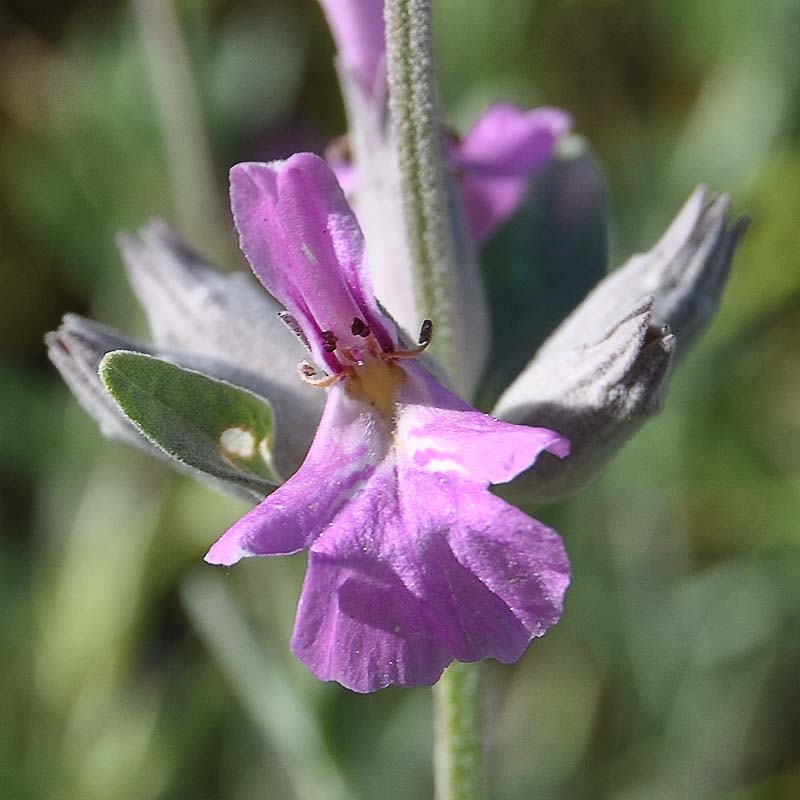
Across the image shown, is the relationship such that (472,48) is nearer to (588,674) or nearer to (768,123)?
(768,123)

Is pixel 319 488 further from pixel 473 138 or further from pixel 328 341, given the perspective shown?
pixel 473 138

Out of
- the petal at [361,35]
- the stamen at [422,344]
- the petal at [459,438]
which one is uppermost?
the petal at [361,35]

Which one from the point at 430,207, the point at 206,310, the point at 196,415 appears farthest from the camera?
the point at 206,310

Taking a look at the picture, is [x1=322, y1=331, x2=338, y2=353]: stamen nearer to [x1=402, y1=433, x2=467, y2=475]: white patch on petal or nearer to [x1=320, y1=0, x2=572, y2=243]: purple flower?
[x1=402, y1=433, x2=467, y2=475]: white patch on petal

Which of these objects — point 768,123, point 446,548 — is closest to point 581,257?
point 446,548

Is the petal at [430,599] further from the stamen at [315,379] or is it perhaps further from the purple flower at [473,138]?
the purple flower at [473,138]

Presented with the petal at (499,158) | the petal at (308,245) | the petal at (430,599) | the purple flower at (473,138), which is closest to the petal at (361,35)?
the purple flower at (473,138)

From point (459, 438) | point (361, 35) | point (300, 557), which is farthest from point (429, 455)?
point (300, 557)

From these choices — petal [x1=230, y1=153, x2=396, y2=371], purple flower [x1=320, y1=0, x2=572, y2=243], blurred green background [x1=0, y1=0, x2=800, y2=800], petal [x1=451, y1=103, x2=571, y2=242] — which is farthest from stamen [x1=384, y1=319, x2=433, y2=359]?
blurred green background [x1=0, y1=0, x2=800, y2=800]

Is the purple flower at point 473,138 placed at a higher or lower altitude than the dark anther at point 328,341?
higher
